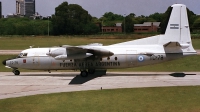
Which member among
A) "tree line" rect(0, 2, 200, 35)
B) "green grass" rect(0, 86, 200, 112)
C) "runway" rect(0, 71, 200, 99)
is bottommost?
"green grass" rect(0, 86, 200, 112)

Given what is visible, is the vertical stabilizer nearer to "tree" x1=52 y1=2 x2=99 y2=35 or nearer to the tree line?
the tree line

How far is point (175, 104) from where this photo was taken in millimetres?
17188

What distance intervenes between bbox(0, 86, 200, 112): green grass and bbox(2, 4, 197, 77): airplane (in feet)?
23.4

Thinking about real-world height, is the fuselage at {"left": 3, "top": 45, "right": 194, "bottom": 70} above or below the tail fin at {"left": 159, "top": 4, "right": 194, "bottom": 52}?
below

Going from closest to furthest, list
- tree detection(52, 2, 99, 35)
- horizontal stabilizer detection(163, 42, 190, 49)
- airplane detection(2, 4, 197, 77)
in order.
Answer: horizontal stabilizer detection(163, 42, 190, 49), airplane detection(2, 4, 197, 77), tree detection(52, 2, 99, 35)

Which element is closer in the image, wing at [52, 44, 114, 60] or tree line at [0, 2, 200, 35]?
wing at [52, 44, 114, 60]

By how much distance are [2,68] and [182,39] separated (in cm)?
2003

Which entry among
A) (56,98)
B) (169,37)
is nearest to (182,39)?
(169,37)

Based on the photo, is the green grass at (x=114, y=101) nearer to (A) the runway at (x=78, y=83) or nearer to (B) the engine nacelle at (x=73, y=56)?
(A) the runway at (x=78, y=83)

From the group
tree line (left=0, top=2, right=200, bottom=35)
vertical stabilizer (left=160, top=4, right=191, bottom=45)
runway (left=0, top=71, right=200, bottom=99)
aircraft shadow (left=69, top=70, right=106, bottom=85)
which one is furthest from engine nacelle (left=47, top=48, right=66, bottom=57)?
tree line (left=0, top=2, right=200, bottom=35)

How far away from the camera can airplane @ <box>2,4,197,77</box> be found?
28.0 meters

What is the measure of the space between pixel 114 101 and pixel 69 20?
102370 millimetres

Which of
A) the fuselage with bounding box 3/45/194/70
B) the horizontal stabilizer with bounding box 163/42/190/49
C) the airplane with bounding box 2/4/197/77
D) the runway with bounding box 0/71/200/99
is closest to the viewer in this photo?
the runway with bounding box 0/71/200/99

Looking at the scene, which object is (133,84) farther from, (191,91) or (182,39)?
(182,39)
